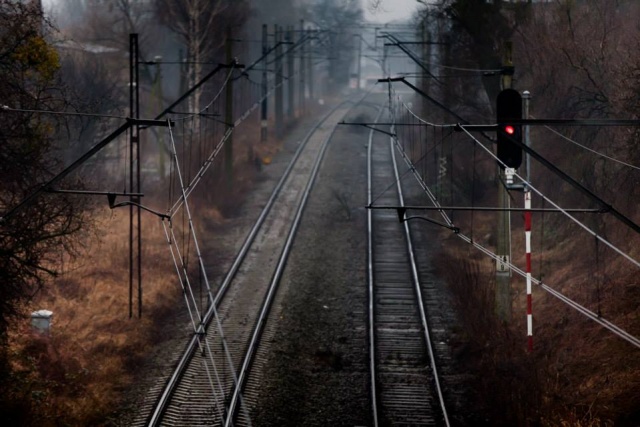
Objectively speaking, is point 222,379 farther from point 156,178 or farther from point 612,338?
point 156,178

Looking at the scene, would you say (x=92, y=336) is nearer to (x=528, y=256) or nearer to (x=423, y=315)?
(x=423, y=315)

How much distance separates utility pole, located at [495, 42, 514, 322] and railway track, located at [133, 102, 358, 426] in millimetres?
4617

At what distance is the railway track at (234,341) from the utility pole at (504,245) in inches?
182

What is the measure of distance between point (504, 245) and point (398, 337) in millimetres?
2716

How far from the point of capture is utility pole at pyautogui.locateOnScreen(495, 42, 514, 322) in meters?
16.6

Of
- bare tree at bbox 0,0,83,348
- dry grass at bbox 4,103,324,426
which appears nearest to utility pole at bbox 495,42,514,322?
dry grass at bbox 4,103,324,426

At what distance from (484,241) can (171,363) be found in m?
11.0

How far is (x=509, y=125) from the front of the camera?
1108 centimetres

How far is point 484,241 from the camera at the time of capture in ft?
80.6

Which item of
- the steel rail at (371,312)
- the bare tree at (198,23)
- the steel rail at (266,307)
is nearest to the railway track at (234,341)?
the steel rail at (266,307)

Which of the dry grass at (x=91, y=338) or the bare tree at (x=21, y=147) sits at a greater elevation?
the bare tree at (x=21, y=147)

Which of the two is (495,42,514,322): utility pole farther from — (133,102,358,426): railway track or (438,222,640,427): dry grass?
(133,102,358,426): railway track

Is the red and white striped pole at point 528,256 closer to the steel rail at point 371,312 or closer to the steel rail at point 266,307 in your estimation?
the steel rail at point 371,312

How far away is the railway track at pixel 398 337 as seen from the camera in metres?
14.2
